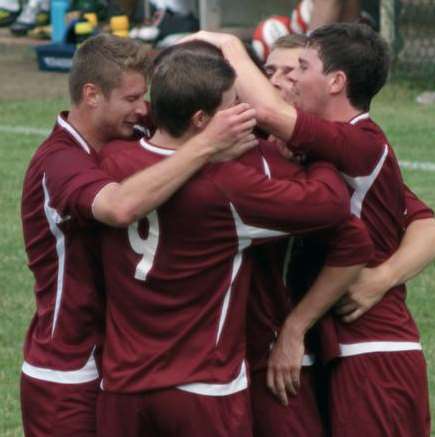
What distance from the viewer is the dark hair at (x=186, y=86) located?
142 inches

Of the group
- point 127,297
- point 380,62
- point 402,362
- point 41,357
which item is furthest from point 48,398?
point 380,62

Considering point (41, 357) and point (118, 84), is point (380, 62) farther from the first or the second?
point (41, 357)

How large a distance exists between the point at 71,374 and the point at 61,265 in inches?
13.0

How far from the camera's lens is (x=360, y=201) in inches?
157

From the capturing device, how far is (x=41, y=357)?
4.12 metres

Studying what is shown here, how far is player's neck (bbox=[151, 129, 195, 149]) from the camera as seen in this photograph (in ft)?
12.2

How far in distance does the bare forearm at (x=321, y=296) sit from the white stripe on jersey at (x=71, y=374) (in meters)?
0.60

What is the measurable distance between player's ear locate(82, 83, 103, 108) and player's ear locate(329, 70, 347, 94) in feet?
2.20

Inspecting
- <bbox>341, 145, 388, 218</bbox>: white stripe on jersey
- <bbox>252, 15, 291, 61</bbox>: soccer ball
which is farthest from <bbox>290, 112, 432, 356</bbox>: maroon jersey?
<bbox>252, 15, 291, 61</bbox>: soccer ball

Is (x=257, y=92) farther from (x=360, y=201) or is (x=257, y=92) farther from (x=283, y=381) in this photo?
(x=283, y=381)

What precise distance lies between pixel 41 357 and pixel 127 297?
1.61 ft

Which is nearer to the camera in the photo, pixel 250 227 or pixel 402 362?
pixel 250 227

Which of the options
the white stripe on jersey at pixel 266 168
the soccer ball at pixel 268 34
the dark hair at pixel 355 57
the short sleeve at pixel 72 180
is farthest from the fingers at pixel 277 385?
the soccer ball at pixel 268 34

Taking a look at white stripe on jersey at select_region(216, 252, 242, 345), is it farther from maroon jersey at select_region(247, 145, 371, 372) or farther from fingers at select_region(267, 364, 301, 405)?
fingers at select_region(267, 364, 301, 405)
